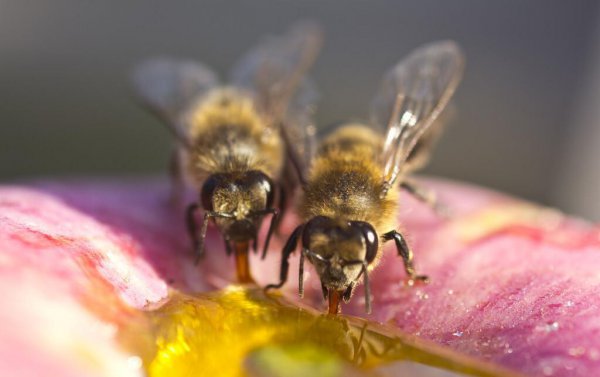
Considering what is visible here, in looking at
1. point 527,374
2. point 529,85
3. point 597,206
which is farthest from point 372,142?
point 529,85

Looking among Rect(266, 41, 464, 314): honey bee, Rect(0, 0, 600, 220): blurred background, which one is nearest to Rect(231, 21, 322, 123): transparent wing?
Rect(266, 41, 464, 314): honey bee

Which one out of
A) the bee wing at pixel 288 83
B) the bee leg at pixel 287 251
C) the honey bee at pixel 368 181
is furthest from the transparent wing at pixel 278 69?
the bee leg at pixel 287 251

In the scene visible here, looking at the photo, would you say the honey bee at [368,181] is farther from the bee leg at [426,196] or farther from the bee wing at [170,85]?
the bee wing at [170,85]

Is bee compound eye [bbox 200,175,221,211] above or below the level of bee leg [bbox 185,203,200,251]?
above

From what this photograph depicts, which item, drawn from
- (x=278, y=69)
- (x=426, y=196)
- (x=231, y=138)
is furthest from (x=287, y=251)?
(x=278, y=69)

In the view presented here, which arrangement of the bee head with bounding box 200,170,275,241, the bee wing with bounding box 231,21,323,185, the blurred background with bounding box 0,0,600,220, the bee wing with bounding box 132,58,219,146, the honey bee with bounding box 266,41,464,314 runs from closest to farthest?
1. the honey bee with bounding box 266,41,464,314
2. the bee head with bounding box 200,170,275,241
3. the bee wing with bounding box 231,21,323,185
4. the bee wing with bounding box 132,58,219,146
5. the blurred background with bounding box 0,0,600,220

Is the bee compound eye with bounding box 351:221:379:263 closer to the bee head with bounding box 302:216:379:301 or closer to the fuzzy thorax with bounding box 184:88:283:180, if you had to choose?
the bee head with bounding box 302:216:379:301

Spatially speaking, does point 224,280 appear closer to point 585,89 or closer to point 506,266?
point 506,266
